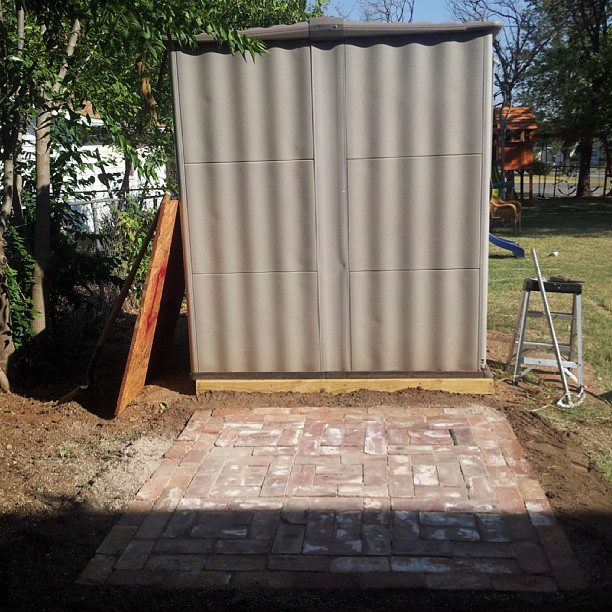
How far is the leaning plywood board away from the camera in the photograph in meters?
5.28

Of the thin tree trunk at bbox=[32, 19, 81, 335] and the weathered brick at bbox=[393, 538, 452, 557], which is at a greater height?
the thin tree trunk at bbox=[32, 19, 81, 335]

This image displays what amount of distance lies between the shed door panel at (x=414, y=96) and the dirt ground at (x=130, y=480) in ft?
6.51

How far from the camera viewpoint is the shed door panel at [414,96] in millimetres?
5004

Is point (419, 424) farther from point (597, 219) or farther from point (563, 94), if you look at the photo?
point (563, 94)

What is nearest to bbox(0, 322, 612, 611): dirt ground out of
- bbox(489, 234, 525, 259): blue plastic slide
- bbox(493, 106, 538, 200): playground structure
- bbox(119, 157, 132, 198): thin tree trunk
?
bbox(119, 157, 132, 198): thin tree trunk

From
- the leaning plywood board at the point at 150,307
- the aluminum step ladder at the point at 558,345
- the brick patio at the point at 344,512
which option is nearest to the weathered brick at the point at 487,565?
the brick patio at the point at 344,512

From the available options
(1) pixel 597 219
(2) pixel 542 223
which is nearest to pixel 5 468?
(2) pixel 542 223

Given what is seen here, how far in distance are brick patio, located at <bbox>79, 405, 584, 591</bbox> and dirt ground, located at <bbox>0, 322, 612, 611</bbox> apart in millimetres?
94

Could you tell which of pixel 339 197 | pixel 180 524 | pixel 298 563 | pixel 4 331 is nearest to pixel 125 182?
pixel 4 331

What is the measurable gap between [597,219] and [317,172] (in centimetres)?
1780

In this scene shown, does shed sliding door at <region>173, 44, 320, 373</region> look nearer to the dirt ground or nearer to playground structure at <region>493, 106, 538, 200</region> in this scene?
the dirt ground

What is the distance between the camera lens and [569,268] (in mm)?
11859

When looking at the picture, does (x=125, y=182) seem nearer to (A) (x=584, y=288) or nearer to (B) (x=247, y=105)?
(B) (x=247, y=105)

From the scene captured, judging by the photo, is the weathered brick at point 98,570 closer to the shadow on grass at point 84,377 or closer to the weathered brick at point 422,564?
the weathered brick at point 422,564
